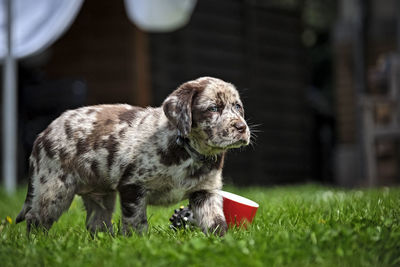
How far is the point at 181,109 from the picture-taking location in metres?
3.69

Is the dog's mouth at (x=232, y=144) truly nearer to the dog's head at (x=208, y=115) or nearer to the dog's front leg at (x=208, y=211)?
the dog's head at (x=208, y=115)

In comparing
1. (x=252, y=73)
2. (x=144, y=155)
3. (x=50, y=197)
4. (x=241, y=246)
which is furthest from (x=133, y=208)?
(x=252, y=73)

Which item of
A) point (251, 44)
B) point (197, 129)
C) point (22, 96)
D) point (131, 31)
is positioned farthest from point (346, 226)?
point (251, 44)

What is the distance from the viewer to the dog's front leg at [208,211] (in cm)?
374

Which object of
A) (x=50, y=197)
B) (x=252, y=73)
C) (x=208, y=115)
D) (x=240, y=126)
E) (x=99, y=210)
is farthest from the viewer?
(x=252, y=73)

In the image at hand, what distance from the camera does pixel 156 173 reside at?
3766 mm

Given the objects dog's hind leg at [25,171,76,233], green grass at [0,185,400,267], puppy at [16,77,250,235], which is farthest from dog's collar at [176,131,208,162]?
dog's hind leg at [25,171,76,233]

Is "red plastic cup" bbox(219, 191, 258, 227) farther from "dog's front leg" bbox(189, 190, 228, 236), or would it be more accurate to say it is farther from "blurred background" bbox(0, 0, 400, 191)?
"blurred background" bbox(0, 0, 400, 191)

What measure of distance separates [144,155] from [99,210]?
32.6 inches

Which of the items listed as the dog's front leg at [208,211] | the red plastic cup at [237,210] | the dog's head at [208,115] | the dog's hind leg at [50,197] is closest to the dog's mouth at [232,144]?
the dog's head at [208,115]

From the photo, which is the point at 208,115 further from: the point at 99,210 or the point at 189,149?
the point at 99,210

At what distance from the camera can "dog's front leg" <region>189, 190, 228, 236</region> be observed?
147 inches

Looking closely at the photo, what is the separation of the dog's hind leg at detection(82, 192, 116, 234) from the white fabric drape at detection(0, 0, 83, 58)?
386 centimetres

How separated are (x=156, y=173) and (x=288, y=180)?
9.79m
